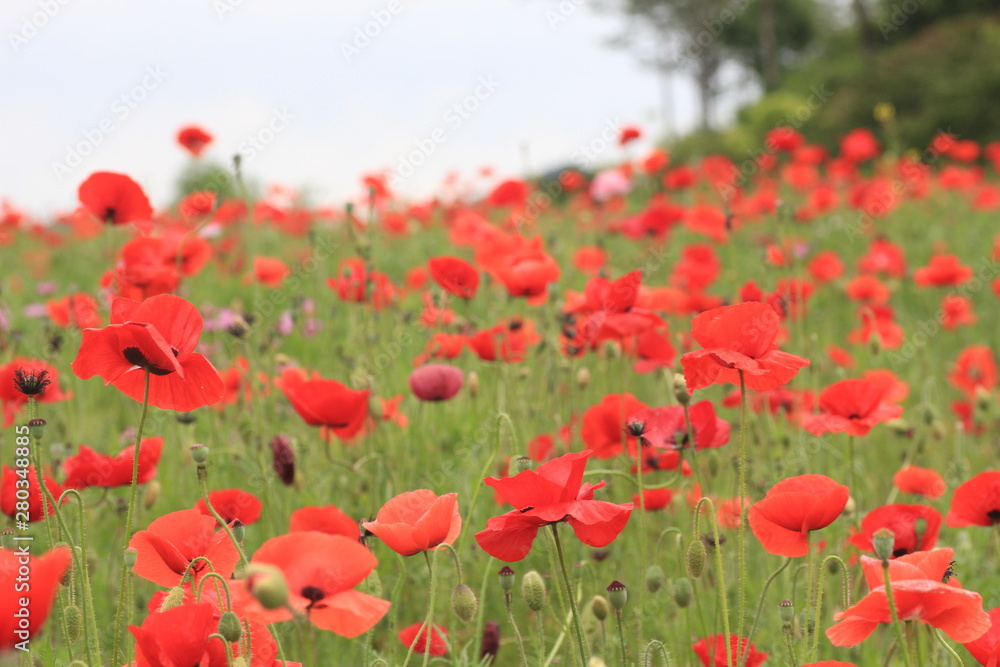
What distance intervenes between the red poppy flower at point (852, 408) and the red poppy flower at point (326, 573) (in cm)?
108

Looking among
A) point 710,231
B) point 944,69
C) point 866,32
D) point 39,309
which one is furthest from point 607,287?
point 866,32

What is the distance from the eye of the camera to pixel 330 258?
581 centimetres

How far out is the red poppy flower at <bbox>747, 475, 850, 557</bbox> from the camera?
3.82 ft

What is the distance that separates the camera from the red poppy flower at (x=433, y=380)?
2.01 m

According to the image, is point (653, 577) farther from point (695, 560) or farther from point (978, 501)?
point (978, 501)

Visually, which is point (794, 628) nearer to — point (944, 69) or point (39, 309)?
point (39, 309)

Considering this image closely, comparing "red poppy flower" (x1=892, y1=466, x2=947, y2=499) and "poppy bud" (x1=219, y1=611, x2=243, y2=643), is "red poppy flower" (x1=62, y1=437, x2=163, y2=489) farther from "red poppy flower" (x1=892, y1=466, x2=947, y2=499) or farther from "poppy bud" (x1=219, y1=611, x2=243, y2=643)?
"red poppy flower" (x1=892, y1=466, x2=947, y2=499)

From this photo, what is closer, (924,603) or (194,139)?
(924,603)

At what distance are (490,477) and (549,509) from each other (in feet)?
0.33

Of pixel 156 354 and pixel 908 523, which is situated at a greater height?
pixel 156 354

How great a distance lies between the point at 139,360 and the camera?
1190 mm

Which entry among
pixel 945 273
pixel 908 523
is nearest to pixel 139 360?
pixel 908 523

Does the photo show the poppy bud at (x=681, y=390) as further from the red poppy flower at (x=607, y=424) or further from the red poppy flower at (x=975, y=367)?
the red poppy flower at (x=975, y=367)

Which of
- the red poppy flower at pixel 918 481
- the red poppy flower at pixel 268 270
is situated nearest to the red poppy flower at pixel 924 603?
the red poppy flower at pixel 918 481
